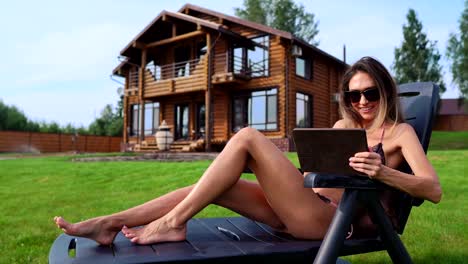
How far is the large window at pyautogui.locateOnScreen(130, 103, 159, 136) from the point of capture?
21344 millimetres

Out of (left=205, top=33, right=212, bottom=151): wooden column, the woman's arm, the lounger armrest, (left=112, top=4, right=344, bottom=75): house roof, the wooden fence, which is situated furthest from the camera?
the wooden fence

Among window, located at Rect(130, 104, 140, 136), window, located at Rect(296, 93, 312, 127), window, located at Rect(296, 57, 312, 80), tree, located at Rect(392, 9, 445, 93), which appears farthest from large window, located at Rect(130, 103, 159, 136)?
tree, located at Rect(392, 9, 445, 93)

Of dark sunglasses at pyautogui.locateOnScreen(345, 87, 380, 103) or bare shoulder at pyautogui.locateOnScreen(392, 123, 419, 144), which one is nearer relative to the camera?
bare shoulder at pyautogui.locateOnScreen(392, 123, 419, 144)

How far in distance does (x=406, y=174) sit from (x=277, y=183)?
61 centimetres

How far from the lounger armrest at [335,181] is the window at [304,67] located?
1622 centimetres

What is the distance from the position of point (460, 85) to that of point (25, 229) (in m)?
29.1

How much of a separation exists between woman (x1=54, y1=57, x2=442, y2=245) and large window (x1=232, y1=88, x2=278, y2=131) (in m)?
14.8

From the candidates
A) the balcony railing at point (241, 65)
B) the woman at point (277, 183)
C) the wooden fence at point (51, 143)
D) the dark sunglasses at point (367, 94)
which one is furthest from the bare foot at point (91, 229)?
the wooden fence at point (51, 143)

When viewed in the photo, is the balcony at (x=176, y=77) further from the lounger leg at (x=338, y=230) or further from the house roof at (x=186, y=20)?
the lounger leg at (x=338, y=230)

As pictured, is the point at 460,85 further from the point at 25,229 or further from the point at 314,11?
the point at 25,229

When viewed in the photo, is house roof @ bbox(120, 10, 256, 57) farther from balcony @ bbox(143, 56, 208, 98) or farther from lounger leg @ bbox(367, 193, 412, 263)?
lounger leg @ bbox(367, 193, 412, 263)

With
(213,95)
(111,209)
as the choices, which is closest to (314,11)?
(213,95)

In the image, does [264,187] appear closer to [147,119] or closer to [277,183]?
[277,183]

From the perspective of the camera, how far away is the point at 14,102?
105 feet
